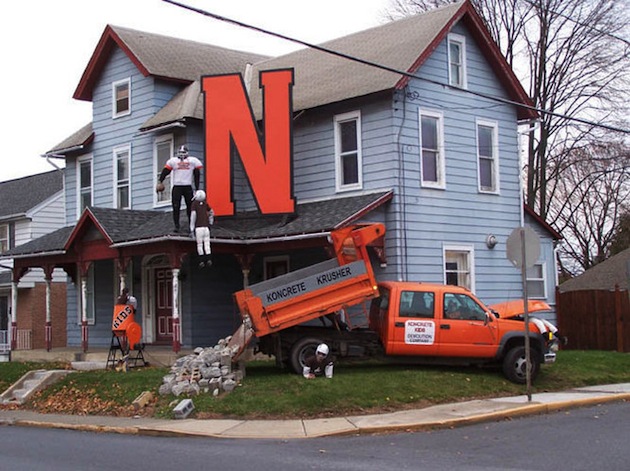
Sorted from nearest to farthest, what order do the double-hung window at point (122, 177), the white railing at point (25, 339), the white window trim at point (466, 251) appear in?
the white window trim at point (466, 251), the double-hung window at point (122, 177), the white railing at point (25, 339)

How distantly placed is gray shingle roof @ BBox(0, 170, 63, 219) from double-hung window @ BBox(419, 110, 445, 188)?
2249 cm

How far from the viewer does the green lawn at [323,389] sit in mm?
14828

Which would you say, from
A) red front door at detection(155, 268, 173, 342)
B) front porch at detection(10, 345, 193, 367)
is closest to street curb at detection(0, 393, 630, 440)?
front porch at detection(10, 345, 193, 367)

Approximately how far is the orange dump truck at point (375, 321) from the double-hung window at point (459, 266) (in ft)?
16.1

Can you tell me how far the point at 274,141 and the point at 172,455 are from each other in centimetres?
1123

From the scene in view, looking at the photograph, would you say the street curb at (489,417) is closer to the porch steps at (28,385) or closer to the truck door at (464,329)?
the truck door at (464,329)

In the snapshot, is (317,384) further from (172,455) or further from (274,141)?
(274,141)

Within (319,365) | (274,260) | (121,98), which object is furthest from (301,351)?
(121,98)

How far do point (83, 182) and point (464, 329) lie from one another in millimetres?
15120

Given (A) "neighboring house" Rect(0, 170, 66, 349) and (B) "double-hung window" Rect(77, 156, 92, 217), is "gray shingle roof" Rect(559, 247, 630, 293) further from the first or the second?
(A) "neighboring house" Rect(0, 170, 66, 349)

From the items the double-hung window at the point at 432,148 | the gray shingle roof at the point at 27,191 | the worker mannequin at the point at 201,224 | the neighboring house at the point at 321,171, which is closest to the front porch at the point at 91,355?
the neighboring house at the point at 321,171

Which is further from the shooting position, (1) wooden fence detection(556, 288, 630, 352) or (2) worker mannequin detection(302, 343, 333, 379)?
(1) wooden fence detection(556, 288, 630, 352)

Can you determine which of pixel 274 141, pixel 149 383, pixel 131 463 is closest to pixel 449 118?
pixel 274 141

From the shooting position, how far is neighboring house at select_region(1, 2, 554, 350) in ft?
68.9
